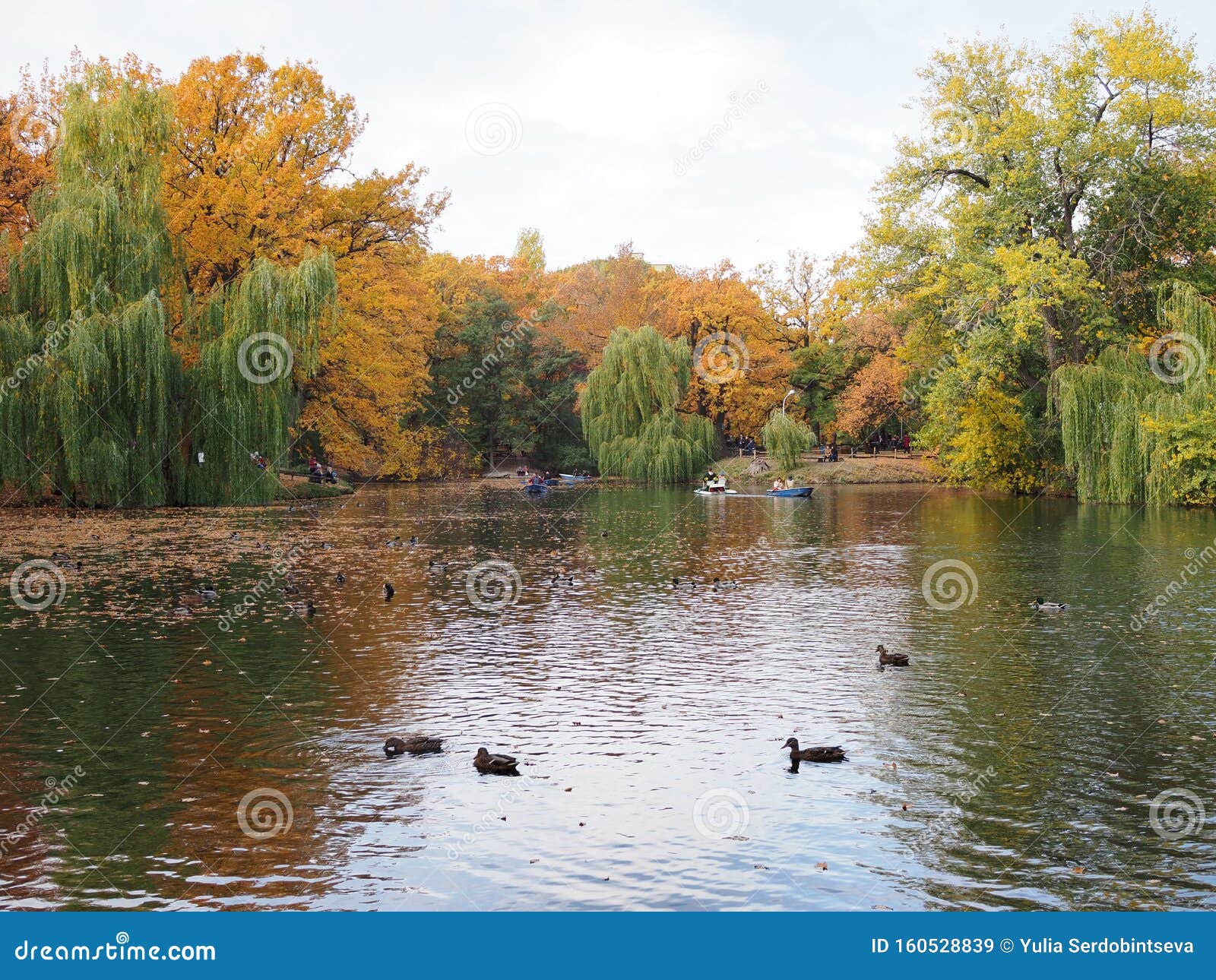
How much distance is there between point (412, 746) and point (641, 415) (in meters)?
55.9

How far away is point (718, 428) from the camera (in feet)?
252

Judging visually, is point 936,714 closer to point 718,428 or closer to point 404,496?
point 404,496

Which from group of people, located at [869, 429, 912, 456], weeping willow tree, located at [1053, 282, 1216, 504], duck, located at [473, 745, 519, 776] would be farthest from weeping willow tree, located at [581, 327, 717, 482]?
duck, located at [473, 745, 519, 776]

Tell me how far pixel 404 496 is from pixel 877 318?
116 ft

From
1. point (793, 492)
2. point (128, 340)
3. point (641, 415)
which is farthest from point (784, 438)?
point (128, 340)

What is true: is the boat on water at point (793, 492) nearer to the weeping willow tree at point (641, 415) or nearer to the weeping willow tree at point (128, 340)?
the weeping willow tree at point (641, 415)

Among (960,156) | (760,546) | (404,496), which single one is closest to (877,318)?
(960,156)

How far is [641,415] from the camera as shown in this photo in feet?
216

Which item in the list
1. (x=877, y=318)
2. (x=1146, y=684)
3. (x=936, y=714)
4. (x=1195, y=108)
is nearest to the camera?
(x=936, y=714)

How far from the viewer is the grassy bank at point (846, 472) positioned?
65.1m

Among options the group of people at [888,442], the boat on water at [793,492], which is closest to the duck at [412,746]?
the boat on water at [793,492]

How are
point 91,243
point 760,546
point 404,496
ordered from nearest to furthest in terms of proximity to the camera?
point 760,546
point 91,243
point 404,496

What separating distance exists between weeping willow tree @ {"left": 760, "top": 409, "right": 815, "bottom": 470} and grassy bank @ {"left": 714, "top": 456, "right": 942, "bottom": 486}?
0.94 metres

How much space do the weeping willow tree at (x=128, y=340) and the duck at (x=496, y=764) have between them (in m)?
27.0
